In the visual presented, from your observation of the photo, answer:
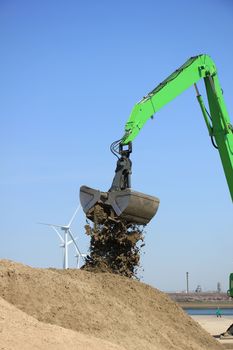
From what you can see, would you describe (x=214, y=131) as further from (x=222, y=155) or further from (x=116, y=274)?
(x=116, y=274)

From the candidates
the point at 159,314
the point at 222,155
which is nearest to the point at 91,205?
the point at 159,314

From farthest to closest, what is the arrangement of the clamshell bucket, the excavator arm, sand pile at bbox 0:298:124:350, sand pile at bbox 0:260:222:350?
the excavator arm
the clamshell bucket
sand pile at bbox 0:260:222:350
sand pile at bbox 0:298:124:350

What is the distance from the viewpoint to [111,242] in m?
15.4

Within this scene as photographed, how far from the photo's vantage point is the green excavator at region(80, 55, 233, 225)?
15250 mm

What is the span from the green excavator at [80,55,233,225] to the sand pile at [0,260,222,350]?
1683mm

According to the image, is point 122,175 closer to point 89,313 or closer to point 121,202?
point 121,202

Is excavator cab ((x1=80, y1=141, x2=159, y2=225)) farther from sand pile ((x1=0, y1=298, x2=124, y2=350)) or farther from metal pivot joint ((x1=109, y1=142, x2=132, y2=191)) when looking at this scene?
sand pile ((x1=0, y1=298, x2=124, y2=350))

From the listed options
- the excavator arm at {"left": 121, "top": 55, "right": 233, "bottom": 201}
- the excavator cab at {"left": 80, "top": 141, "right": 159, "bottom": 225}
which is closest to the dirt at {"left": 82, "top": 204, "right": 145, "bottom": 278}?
the excavator cab at {"left": 80, "top": 141, "right": 159, "bottom": 225}

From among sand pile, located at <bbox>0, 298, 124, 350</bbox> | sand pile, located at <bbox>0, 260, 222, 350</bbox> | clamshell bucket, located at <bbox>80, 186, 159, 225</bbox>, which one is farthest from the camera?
clamshell bucket, located at <bbox>80, 186, 159, 225</bbox>

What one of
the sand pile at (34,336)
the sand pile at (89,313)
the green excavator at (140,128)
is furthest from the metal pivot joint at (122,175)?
the sand pile at (34,336)

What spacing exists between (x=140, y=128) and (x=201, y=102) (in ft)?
20.3

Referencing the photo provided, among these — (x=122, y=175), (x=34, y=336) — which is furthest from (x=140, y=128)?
(x=34, y=336)

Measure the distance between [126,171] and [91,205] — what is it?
1.21 metres

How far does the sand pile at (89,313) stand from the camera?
10.7m
